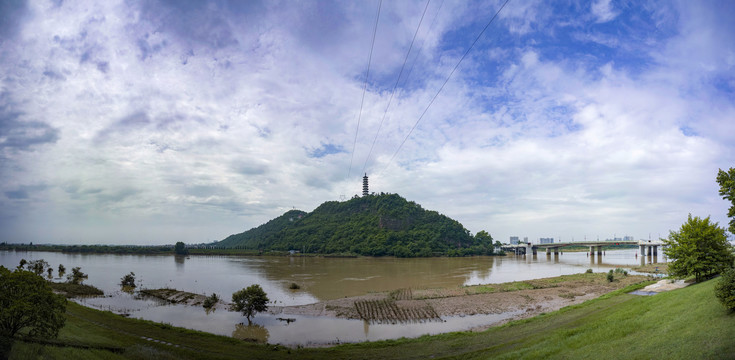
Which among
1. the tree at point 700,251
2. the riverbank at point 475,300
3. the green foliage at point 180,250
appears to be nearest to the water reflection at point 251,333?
the riverbank at point 475,300

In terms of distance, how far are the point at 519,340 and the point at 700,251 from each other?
18679mm

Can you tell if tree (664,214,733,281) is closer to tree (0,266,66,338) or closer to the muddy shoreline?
the muddy shoreline

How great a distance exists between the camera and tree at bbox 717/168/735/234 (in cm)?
2294

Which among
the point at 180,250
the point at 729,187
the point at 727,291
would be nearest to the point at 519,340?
the point at 727,291

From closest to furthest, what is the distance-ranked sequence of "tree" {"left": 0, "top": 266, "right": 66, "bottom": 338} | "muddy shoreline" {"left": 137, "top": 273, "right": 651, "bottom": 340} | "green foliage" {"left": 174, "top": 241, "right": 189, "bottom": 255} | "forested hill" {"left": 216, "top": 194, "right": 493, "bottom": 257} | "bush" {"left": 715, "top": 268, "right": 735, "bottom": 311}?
"bush" {"left": 715, "top": 268, "right": 735, "bottom": 311} < "tree" {"left": 0, "top": 266, "right": 66, "bottom": 338} < "muddy shoreline" {"left": 137, "top": 273, "right": 651, "bottom": 340} < "forested hill" {"left": 216, "top": 194, "right": 493, "bottom": 257} < "green foliage" {"left": 174, "top": 241, "right": 189, "bottom": 255}

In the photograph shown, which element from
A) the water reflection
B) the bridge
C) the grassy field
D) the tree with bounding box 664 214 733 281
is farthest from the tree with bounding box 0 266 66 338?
the bridge

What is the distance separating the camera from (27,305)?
16.0 metres

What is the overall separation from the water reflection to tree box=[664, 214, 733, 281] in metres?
33.3

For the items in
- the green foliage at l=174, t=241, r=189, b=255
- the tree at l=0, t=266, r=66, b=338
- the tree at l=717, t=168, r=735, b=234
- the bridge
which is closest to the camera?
the tree at l=0, t=266, r=66, b=338

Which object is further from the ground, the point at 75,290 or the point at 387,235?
the point at 387,235

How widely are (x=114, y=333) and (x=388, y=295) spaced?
98.8ft

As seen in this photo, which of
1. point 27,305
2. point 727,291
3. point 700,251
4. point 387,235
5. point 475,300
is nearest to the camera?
point 727,291

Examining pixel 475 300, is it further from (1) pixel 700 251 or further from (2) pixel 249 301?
(2) pixel 249 301

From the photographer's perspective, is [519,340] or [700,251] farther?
[700,251]
